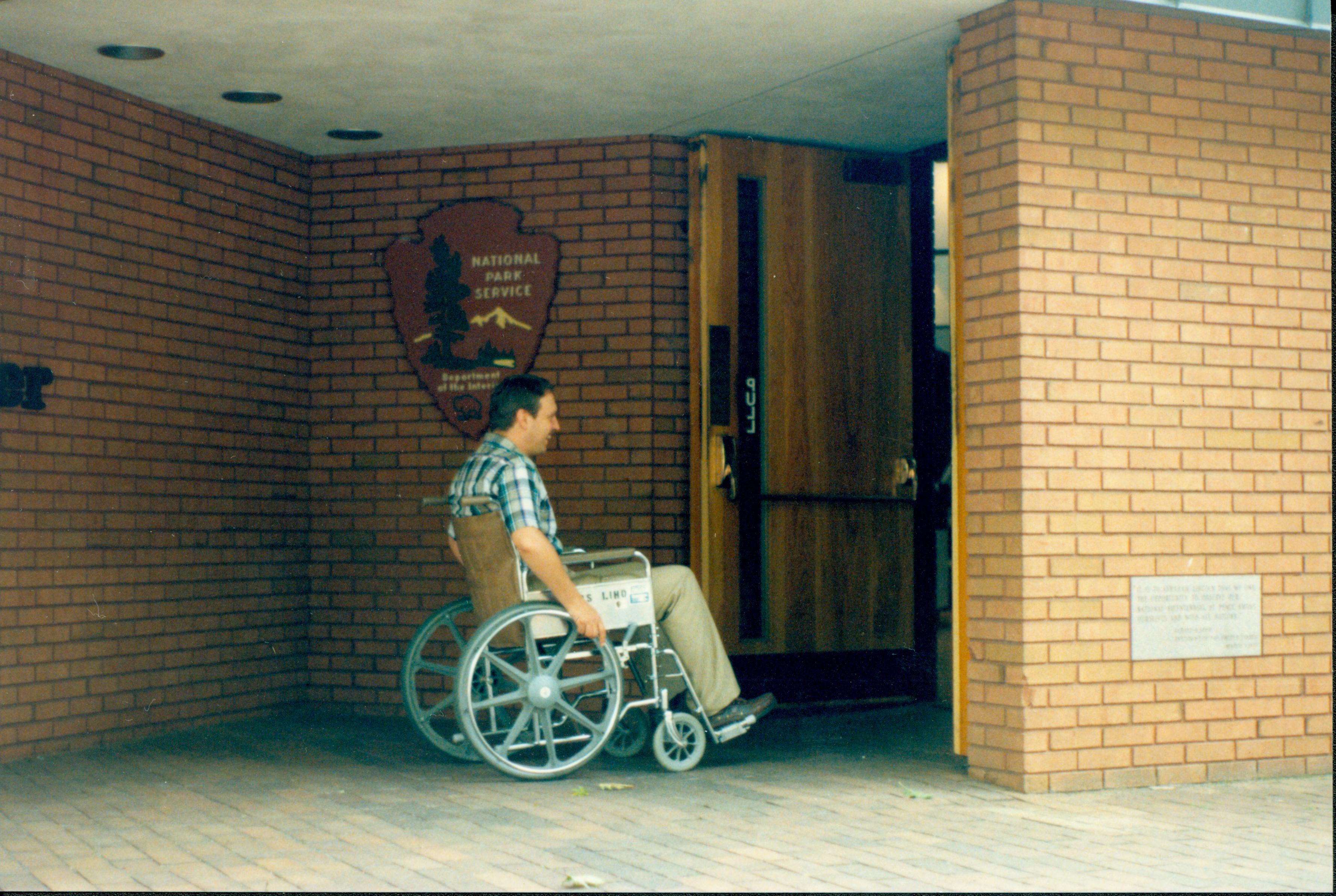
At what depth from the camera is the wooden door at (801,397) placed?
6.91 meters

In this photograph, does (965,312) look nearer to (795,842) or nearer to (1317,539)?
(1317,539)

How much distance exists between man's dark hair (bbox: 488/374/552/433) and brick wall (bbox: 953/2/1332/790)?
163 cm

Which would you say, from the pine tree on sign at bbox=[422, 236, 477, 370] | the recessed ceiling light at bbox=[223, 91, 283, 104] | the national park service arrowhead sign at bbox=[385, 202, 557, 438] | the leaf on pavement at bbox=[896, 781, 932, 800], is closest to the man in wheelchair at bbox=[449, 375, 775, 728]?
the leaf on pavement at bbox=[896, 781, 932, 800]

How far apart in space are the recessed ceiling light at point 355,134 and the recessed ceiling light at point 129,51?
1.19 m

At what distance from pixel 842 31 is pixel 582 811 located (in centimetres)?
304

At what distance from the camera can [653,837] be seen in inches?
171

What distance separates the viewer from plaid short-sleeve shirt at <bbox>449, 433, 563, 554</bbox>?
5.21 m

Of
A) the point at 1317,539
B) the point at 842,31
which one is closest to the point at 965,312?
the point at 842,31

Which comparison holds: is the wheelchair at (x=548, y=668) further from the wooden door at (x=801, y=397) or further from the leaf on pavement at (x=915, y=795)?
the wooden door at (x=801, y=397)

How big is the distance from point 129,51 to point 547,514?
252 cm

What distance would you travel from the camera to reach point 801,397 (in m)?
7.11

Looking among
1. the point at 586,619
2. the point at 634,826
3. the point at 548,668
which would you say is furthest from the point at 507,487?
the point at 634,826

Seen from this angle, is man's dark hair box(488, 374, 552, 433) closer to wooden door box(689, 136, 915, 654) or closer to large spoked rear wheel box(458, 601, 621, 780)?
large spoked rear wheel box(458, 601, 621, 780)

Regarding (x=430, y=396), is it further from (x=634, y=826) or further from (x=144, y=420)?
(x=634, y=826)
